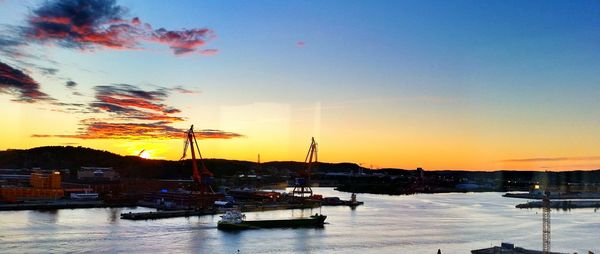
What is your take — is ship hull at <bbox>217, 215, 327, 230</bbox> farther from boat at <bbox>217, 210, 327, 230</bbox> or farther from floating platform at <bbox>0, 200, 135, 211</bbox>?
floating platform at <bbox>0, 200, 135, 211</bbox>

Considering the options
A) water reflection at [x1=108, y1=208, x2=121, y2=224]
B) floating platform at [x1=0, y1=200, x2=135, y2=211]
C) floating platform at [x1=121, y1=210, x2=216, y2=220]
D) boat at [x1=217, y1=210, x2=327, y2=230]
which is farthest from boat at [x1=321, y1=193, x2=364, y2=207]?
water reflection at [x1=108, y1=208, x2=121, y2=224]

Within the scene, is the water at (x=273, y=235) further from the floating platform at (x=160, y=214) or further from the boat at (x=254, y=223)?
the floating platform at (x=160, y=214)

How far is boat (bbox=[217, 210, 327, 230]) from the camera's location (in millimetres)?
26641

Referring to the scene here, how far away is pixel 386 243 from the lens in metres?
22.4

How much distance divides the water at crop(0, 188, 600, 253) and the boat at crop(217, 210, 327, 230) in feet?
1.77

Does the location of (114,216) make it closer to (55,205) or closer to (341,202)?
(55,205)

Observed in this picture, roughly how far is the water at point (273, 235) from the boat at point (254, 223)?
1.77 ft

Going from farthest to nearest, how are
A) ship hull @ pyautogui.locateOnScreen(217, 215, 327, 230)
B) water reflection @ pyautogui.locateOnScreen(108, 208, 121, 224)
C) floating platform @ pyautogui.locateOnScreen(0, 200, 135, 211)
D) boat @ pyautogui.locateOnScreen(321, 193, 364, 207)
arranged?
A: 1. boat @ pyautogui.locateOnScreen(321, 193, 364, 207)
2. floating platform @ pyautogui.locateOnScreen(0, 200, 135, 211)
3. water reflection @ pyautogui.locateOnScreen(108, 208, 121, 224)
4. ship hull @ pyautogui.locateOnScreen(217, 215, 327, 230)

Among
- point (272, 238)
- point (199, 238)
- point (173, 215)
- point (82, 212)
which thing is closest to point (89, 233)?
point (199, 238)

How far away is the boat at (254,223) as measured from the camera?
1049 inches

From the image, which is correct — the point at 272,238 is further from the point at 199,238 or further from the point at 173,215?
the point at 173,215

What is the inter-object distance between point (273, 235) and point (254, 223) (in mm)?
2976

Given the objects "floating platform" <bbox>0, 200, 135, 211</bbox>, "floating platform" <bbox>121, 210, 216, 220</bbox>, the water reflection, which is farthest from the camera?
"floating platform" <bbox>0, 200, 135, 211</bbox>

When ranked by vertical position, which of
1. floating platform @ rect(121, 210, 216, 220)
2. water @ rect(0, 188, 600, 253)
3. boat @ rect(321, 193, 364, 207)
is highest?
boat @ rect(321, 193, 364, 207)
